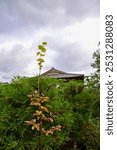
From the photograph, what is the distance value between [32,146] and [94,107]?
4.59ft

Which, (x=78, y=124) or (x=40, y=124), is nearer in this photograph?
(x=40, y=124)

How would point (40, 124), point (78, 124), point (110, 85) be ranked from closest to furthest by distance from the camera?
point (110, 85) < point (40, 124) < point (78, 124)

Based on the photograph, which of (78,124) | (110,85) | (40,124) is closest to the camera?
(110,85)

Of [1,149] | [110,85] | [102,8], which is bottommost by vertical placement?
[1,149]

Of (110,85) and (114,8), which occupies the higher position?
(114,8)

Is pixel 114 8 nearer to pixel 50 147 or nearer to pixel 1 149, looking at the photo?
pixel 50 147

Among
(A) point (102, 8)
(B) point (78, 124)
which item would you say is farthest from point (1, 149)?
(A) point (102, 8)

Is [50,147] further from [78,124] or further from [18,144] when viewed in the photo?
[78,124]

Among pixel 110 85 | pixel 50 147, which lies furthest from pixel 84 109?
pixel 110 85

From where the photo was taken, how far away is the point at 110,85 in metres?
3.98

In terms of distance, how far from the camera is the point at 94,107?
5.55 meters

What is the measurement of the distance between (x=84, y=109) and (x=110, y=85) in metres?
1.50

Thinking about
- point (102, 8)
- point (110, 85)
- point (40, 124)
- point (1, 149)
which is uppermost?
point (102, 8)

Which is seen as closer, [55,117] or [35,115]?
[35,115]
